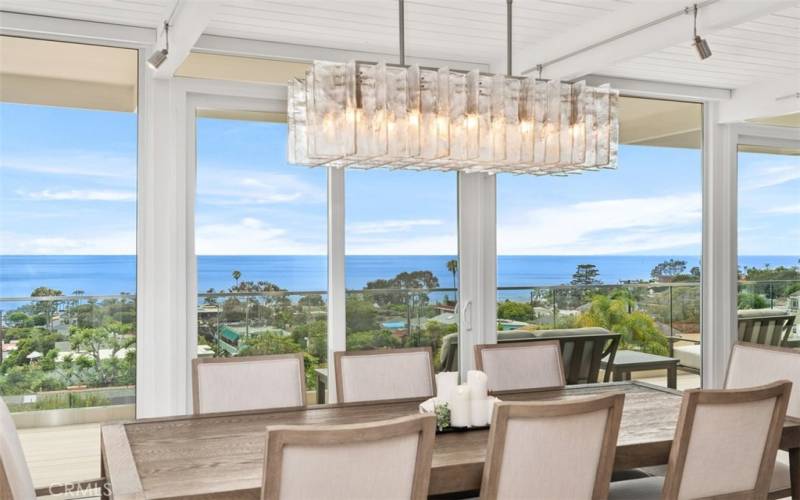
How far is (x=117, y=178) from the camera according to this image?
3.80 meters

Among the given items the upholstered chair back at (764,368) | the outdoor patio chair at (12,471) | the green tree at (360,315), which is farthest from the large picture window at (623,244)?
the outdoor patio chair at (12,471)

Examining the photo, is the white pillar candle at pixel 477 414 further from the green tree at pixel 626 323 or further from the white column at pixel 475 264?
the green tree at pixel 626 323

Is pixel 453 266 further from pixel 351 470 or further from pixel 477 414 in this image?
pixel 351 470

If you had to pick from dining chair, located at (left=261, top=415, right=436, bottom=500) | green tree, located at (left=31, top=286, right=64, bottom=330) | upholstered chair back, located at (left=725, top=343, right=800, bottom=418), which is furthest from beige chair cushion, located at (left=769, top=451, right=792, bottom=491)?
green tree, located at (left=31, top=286, right=64, bottom=330)

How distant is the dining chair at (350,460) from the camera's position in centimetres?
174

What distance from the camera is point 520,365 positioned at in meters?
3.68

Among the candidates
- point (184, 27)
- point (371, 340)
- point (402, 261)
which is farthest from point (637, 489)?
point (184, 27)

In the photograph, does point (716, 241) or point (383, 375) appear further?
point (716, 241)

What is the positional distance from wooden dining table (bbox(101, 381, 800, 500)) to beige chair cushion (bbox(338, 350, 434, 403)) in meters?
0.21

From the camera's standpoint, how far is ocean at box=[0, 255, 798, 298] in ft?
12.0

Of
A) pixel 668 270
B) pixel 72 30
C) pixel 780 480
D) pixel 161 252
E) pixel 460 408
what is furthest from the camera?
pixel 668 270

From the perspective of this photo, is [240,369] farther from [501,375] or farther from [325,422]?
[501,375]

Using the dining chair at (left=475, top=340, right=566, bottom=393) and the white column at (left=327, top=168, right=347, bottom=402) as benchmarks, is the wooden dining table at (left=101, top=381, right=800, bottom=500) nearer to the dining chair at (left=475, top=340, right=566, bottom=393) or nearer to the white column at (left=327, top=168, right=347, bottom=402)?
the dining chair at (left=475, top=340, right=566, bottom=393)

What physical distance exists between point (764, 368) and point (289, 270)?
2.57m
